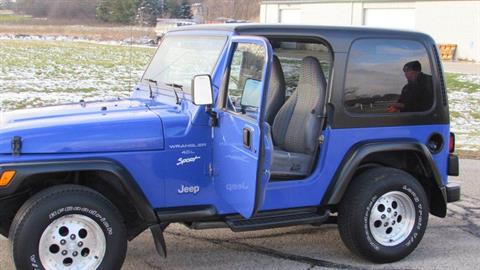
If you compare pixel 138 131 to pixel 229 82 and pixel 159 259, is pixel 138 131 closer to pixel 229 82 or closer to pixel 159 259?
pixel 229 82

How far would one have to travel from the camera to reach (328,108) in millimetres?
4719

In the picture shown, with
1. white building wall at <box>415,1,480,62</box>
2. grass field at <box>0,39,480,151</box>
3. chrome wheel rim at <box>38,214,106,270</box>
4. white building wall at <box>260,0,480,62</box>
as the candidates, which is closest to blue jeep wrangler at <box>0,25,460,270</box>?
chrome wheel rim at <box>38,214,106,270</box>

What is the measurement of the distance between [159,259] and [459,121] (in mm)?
11361

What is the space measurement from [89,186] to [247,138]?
1206mm

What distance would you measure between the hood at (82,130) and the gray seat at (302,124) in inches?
43.8

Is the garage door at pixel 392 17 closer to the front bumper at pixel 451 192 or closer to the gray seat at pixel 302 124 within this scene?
the front bumper at pixel 451 192


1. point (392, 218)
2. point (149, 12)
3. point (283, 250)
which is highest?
point (149, 12)

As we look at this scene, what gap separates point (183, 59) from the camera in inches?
196

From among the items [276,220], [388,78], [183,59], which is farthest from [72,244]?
[388,78]

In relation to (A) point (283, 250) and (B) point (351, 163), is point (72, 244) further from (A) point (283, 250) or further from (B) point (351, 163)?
(B) point (351, 163)

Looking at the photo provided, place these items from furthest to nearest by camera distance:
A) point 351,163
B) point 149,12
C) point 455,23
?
point 455,23
point 149,12
point 351,163

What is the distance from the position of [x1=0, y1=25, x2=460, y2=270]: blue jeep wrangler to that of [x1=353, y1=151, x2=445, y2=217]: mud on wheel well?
1 cm

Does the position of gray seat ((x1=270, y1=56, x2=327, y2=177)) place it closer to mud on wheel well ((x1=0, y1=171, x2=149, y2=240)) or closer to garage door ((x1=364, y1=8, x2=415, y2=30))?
mud on wheel well ((x1=0, y1=171, x2=149, y2=240))

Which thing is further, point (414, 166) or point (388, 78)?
point (414, 166)
